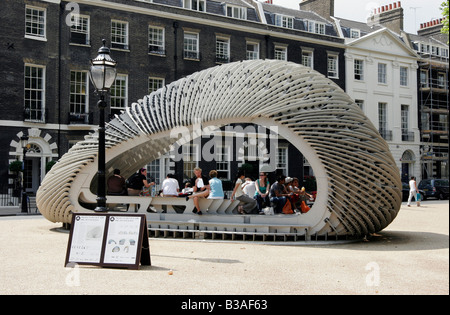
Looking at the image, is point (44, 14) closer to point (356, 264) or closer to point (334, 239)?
point (334, 239)

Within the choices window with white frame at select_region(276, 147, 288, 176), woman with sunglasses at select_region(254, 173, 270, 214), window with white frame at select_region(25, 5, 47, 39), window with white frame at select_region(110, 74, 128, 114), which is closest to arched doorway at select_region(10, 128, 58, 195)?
window with white frame at select_region(110, 74, 128, 114)

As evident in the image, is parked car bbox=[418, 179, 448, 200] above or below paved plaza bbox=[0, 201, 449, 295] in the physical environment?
above

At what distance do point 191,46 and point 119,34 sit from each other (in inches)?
182

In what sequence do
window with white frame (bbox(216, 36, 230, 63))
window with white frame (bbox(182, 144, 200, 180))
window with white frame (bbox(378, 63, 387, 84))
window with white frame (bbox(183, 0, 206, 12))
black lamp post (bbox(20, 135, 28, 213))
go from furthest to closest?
window with white frame (bbox(378, 63, 387, 84)) < window with white frame (bbox(216, 36, 230, 63)) < window with white frame (bbox(183, 0, 206, 12)) < window with white frame (bbox(182, 144, 200, 180)) < black lamp post (bbox(20, 135, 28, 213))

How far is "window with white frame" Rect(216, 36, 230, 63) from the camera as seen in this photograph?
107 feet

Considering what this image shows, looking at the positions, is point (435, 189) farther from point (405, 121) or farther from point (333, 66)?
point (333, 66)

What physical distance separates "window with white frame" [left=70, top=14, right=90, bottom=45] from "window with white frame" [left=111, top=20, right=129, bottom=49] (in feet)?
5.03

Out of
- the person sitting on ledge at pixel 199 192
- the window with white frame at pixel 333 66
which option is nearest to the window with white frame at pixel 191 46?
the window with white frame at pixel 333 66

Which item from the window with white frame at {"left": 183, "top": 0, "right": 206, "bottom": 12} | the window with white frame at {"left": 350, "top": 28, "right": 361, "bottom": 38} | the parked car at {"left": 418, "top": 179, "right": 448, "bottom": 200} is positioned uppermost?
the window with white frame at {"left": 350, "top": 28, "right": 361, "bottom": 38}

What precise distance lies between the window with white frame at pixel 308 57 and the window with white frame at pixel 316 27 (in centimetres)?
189

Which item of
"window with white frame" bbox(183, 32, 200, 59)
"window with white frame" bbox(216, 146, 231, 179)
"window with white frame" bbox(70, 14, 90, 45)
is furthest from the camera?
"window with white frame" bbox(216, 146, 231, 179)

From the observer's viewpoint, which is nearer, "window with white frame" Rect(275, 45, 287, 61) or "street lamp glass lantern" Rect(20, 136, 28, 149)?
"street lamp glass lantern" Rect(20, 136, 28, 149)

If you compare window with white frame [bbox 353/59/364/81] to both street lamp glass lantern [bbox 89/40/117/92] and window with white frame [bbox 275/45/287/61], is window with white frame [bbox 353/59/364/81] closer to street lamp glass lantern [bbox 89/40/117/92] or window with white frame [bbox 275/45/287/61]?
window with white frame [bbox 275/45/287/61]

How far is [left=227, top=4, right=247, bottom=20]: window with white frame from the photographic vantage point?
33.6m
